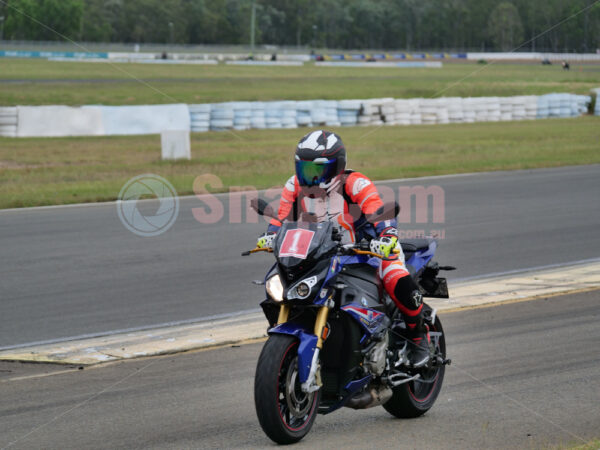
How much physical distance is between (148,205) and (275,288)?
10.9 m

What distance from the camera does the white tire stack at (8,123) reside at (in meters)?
25.5

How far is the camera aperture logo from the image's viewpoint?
1330 centimetres

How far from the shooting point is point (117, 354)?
6.96 meters

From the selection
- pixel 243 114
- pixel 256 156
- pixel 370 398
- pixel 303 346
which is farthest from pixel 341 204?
pixel 243 114

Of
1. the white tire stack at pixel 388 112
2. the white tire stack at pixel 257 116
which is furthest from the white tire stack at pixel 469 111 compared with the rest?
the white tire stack at pixel 257 116

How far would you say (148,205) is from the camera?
15250 millimetres

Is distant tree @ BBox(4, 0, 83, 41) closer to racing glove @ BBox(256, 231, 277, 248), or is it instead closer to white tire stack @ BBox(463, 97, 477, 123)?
white tire stack @ BBox(463, 97, 477, 123)

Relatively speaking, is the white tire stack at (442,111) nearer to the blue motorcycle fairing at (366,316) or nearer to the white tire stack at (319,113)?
the white tire stack at (319,113)

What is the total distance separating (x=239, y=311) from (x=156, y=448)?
3.76m

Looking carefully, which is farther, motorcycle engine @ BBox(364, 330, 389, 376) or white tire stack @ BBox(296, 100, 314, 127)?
white tire stack @ BBox(296, 100, 314, 127)

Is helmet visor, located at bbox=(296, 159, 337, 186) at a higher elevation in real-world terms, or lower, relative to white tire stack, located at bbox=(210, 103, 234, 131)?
lower

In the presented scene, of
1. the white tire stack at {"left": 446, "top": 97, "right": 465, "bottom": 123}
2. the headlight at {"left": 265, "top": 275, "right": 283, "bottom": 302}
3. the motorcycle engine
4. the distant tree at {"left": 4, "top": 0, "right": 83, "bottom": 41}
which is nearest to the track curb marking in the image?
the motorcycle engine

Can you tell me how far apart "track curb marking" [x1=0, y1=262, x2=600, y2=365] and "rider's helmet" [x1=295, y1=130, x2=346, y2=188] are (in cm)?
264

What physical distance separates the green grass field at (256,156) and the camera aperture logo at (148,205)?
1.00 feet
